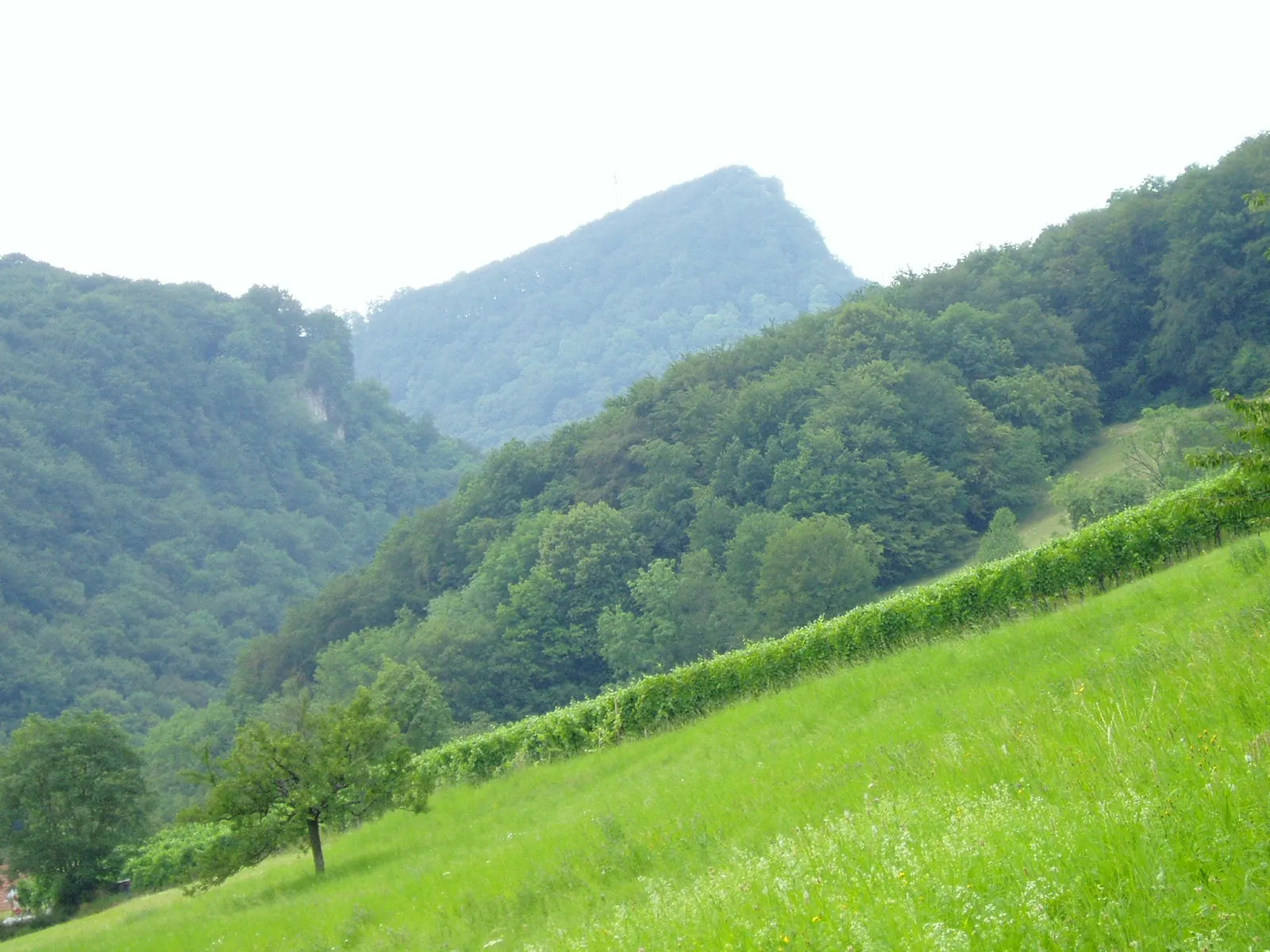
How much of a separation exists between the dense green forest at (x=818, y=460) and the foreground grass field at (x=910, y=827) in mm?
40146

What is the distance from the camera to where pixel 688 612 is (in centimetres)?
6469

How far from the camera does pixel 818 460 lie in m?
67.6

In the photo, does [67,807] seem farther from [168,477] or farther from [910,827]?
[168,477]

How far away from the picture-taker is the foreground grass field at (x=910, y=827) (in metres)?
5.61

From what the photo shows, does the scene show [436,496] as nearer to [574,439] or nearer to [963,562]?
[574,439]

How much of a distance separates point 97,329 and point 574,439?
81777mm

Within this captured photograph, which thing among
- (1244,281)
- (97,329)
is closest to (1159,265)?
(1244,281)

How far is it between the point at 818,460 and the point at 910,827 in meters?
60.6

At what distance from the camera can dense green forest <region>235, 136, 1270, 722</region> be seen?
63969 millimetres

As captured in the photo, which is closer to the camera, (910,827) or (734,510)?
(910,827)

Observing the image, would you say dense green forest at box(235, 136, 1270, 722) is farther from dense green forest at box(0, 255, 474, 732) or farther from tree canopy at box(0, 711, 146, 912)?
dense green forest at box(0, 255, 474, 732)

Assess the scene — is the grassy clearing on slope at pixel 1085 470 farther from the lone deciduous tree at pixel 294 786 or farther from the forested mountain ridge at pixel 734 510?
the lone deciduous tree at pixel 294 786

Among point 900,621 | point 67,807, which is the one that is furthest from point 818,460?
point 900,621

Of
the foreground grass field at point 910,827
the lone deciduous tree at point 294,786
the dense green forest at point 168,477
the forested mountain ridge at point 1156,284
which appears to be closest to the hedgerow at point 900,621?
the lone deciduous tree at point 294,786
